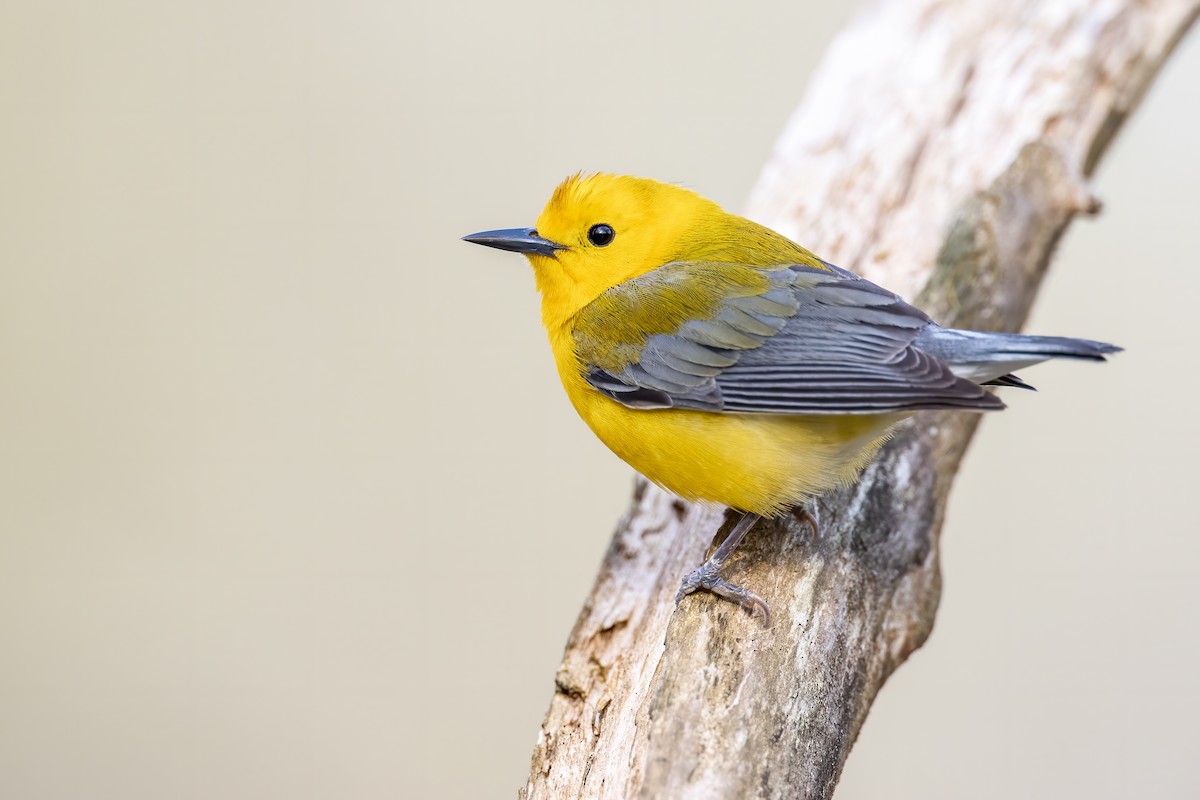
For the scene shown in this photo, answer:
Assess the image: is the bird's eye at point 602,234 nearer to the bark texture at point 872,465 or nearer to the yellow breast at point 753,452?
the yellow breast at point 753,452

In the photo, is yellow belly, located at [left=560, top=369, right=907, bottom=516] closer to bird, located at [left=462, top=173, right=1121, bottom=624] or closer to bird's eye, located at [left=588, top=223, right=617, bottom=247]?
bird, located at [left=462, top=173, right=1121, bottom=624]

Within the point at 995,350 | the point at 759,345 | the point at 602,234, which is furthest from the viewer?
the point at 602,234

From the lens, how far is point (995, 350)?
347 centimetres

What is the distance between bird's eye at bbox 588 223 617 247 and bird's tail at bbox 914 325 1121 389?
1.23 m

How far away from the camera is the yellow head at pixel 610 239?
4.18 metres

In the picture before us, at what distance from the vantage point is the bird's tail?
10.6 ft

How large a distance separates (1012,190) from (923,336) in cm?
175

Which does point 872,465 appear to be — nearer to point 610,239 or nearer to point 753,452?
point 753,452

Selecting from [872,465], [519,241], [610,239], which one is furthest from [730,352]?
[519,241]

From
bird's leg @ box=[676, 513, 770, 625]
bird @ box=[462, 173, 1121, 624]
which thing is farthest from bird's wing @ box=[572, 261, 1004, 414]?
bird's leg @ box=[676, 513, 770, 625]

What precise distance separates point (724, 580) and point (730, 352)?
30.2 inches

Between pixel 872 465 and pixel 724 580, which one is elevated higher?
pixel 872 465

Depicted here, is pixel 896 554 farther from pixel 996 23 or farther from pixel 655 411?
pixel 996 23

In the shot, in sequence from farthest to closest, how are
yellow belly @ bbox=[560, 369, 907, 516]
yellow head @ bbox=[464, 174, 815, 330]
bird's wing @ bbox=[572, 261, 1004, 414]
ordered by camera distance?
yellow head @ bbox=[464, 174, 815, 330], yellow belly @ bbox=[560, 369, 907, 516], bird's wing @ bbox=[572, 261, 1004, 414]
